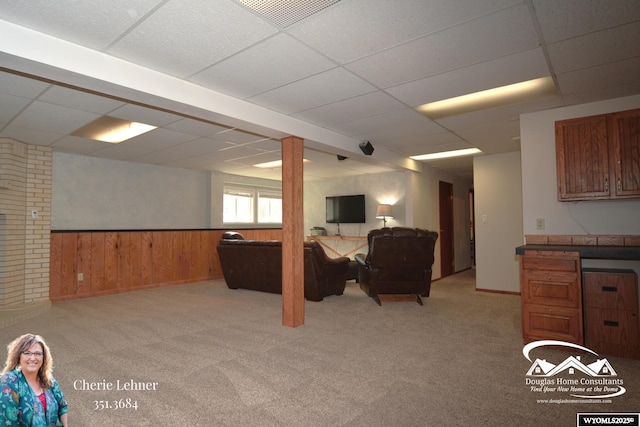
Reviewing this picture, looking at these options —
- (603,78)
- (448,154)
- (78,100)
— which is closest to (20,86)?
(78,100)

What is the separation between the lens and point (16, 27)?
86.4 inches

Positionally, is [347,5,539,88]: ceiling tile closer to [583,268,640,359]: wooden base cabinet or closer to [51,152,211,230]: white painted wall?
[583,268,640,359]: wooden base cabinet

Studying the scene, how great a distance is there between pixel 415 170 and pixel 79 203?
6253mm

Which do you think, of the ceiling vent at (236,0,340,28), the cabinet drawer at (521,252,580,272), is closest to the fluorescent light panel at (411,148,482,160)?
the cabinet drawer at (521,252,580,272)

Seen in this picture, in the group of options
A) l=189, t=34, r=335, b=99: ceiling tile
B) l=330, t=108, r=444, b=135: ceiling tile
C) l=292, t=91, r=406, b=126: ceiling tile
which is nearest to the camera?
l=189, t=34, r=335, b=99: ceiling tile

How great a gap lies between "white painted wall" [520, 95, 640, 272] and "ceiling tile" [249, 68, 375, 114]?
2120mm

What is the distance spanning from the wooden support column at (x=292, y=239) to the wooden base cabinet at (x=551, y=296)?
232 cm

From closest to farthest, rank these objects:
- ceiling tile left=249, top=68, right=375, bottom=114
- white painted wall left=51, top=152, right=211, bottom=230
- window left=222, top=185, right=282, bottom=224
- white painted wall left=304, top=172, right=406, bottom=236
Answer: ceiling tile left=249, top=68, right=375, bottom=114 → white painted wall left=51, top=152, right=211, bottom=230 → white painted wall left=304, top=172, right=406, bottom=236 → window left=222, top=185, right=282, bottom=224

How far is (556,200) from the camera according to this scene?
3822mm

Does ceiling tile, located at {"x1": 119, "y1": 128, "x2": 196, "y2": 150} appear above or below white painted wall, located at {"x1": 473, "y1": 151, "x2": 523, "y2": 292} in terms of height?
above

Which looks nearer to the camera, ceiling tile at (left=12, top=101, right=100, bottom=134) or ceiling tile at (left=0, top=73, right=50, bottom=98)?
ceiling tile at (left=0, top=73, right=50, bottom=98)

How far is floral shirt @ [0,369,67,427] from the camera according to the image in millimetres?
1090

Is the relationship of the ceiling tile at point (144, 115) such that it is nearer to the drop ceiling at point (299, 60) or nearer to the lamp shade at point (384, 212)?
the drop ceiling at point (299, 60)

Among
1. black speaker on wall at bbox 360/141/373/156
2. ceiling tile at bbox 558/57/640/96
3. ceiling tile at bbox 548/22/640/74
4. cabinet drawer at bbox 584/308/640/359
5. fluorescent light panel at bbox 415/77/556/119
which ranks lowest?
cabinet drawer at bbox 584/308/640/359
